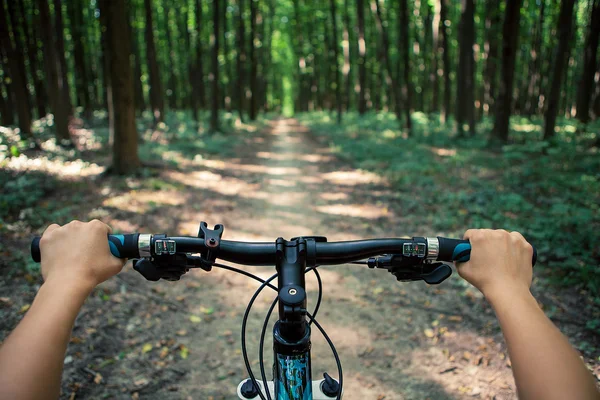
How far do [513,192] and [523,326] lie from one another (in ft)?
26.9

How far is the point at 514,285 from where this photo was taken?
1.45m

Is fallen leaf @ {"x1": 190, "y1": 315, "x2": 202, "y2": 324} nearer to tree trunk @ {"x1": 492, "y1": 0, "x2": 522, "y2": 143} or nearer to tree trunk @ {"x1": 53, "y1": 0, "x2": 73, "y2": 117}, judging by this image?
tree trunk @ {"x1": 492, "y1": 0, "x2": 522, "y2": 143}

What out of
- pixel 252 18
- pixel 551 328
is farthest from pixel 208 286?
pixel 252 18

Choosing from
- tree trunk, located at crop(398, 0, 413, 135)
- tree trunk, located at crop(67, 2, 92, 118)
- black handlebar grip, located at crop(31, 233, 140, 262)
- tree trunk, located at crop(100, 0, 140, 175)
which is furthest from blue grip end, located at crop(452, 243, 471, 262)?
tree trunk, located at crop(67, 2, 92, 118)

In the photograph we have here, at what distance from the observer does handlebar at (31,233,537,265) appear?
162cm

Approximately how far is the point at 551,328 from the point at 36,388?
164 centimetres

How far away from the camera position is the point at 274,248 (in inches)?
64.5

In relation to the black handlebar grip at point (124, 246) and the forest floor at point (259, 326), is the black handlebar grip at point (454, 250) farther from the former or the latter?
the forest floor at point (259, 326)

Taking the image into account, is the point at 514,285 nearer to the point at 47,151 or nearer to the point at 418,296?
the point at 418,296

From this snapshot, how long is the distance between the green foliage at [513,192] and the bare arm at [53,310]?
17.5 ft

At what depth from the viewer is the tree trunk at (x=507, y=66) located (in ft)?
42.4

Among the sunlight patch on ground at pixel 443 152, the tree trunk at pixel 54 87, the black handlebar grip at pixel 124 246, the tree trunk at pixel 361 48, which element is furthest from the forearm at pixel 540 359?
the tree trunk at pixel 361 48

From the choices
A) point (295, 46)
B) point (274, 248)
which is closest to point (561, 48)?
point (274, 248)

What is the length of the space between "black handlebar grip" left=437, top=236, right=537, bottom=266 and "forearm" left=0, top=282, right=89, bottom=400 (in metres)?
1.40
